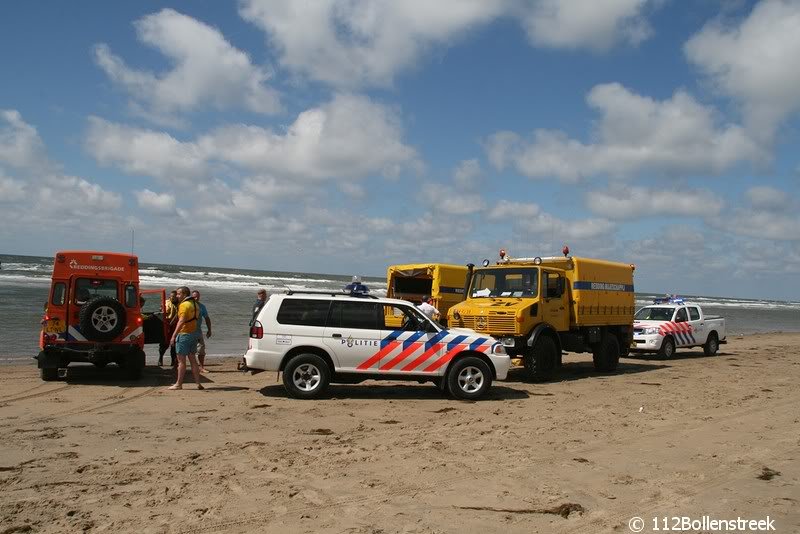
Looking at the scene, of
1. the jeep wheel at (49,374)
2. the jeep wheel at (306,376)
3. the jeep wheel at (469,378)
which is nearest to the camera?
the jeep wheel at (306,376)

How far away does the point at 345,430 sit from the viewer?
27.3 feet

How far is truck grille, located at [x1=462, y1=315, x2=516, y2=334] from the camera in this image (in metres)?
12.8

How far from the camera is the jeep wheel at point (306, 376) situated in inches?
411

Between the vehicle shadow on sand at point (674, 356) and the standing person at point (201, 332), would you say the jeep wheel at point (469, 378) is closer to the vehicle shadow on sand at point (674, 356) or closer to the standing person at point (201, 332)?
the standing person at point (201, 332)

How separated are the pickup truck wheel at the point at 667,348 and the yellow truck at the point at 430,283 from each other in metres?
6.34

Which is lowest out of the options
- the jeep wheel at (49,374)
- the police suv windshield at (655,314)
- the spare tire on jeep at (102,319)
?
the jeep wheel at (49,374)

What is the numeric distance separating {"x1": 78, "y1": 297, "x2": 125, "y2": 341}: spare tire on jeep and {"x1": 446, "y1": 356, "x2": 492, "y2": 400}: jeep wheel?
19.7 feet

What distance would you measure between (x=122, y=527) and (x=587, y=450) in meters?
4.99

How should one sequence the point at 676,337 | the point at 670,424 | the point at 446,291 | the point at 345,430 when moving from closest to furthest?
the point at 345,430 < the point at 670,424 < the point at 446,291 < the point at 676,337

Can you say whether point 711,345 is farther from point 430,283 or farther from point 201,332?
point 201,332

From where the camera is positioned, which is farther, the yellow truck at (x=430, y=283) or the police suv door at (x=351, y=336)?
the yellow truck at (x=430, y=283)

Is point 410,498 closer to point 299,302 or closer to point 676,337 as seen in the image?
point 299,302

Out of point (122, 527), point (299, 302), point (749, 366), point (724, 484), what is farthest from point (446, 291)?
point (122, 527)

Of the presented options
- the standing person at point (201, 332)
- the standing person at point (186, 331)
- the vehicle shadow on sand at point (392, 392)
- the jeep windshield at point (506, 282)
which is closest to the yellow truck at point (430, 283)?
the jeep windshield at point (506, 282)
